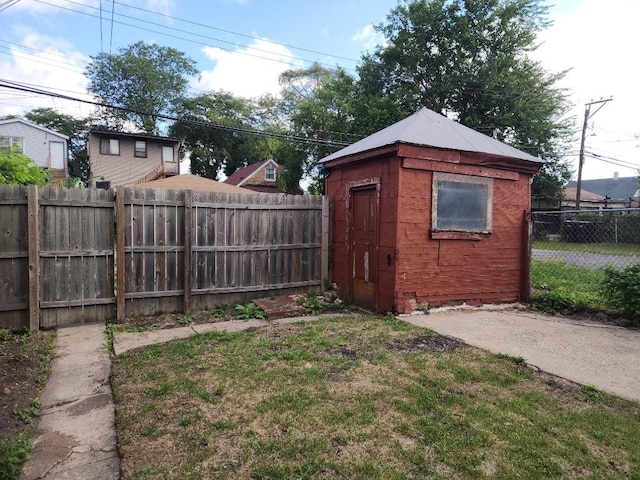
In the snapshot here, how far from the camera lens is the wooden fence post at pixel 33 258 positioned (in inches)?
197

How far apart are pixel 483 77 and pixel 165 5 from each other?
18622 millimetres

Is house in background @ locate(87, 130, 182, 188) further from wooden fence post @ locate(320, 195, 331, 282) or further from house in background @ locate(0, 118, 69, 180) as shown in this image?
wooden fence post @ locate(320, 195, 331, 282)

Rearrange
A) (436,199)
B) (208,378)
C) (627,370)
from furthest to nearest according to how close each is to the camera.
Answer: (436,199)
(627,370)
(208,378)

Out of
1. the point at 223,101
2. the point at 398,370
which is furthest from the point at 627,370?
the point at 223,101

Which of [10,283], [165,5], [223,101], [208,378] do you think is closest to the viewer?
[208,378]

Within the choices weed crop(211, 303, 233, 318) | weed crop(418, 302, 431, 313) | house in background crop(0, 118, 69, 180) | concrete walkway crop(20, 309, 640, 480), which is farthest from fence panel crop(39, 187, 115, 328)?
house in background crop(0, 118, 69, 180)

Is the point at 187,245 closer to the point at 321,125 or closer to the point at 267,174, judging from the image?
the point at 321,125

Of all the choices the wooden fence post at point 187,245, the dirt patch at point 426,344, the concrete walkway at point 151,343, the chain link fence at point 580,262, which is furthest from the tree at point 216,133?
the dirt patch at point 426,344

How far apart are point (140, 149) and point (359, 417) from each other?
28.9 m

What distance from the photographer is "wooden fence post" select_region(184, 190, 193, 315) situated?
605 centimetres

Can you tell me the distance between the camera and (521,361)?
4004mm

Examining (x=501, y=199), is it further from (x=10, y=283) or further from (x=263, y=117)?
(x=263, y=117)

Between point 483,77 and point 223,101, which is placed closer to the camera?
point 483,77

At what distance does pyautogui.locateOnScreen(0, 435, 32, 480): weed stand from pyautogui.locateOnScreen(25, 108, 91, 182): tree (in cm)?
4163
